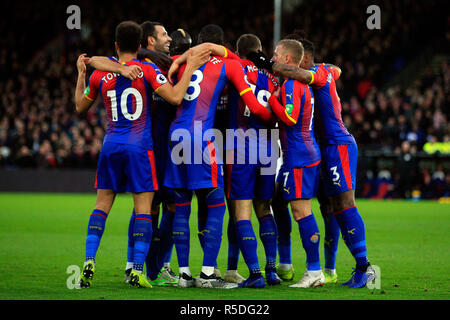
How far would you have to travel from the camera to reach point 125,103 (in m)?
7.18

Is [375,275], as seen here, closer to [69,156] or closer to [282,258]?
[282,258]

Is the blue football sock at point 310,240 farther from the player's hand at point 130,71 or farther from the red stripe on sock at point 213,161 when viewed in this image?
the player's hand at point 130,71

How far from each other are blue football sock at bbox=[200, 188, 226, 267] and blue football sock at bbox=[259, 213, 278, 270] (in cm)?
56

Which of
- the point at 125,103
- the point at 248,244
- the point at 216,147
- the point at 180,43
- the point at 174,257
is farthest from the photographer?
the point at 174,257

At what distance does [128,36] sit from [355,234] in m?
2.97

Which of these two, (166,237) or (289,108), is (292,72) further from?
(166,237)

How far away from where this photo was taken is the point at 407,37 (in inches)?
1211

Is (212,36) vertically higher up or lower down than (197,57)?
higher up

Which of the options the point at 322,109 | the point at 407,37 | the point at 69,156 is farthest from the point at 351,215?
the point at 407,37

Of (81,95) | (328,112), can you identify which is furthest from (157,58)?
(328,112)

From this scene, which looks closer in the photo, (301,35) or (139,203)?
(139,203)

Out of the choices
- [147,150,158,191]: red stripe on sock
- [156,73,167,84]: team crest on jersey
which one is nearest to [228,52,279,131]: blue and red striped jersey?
[156,73,167,84]: team crest on jersey

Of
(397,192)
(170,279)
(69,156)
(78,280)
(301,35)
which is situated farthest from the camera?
→ (69,156)
